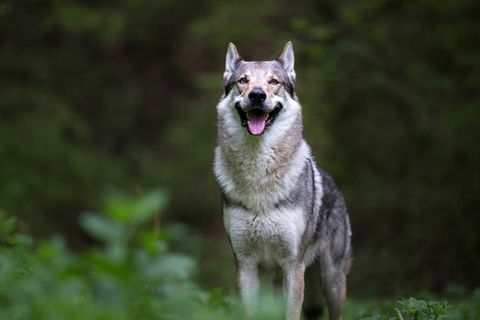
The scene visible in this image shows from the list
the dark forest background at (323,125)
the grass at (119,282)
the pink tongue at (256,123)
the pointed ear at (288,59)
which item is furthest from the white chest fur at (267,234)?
the dark forest background at (323,125)

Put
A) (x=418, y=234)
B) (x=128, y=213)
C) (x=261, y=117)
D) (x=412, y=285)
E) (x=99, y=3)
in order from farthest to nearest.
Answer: (x=99, y=3)
(x=418, y=234)
(x=412, y=285)
(x=261, y=117)
(x=128, y=213)

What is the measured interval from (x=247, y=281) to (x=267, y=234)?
428 mm

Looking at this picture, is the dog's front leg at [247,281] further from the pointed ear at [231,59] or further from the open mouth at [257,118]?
the pointed ear at [231,59]

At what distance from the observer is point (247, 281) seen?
5.61m

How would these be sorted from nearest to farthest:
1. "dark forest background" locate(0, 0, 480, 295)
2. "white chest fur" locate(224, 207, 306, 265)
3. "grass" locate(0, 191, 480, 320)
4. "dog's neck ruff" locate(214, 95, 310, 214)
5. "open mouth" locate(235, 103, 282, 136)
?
1. "grass" locate(0, 191, 480, 320)
2. "white chest fur" locate(224, 207, 306, 265)
3. "dog's neck ruff" locate(214, 95, 310, 214)
4. "open mouth" locate(235, 103, 282, 136)
5. "dark forest background" locate(0, 0, 480, 295)

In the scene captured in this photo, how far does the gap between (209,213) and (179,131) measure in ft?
6.14

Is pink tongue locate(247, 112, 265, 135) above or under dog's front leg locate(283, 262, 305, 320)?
above

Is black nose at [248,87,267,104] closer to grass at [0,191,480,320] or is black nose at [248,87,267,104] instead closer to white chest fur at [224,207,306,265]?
white chest fur at [224,207,306,265]

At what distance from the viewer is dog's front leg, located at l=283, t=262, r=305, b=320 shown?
557cm

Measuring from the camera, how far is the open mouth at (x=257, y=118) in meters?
5.81

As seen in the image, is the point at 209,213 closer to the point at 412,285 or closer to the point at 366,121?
the point at 366,121

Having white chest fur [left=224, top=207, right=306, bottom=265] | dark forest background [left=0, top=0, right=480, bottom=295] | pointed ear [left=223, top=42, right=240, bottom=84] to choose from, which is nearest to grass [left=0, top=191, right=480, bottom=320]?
white chest fur [left=224, top=207, right=306, bottom=265]

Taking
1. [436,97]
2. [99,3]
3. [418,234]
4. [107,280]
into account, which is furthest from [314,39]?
[107,280]

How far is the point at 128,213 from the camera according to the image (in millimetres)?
2635
